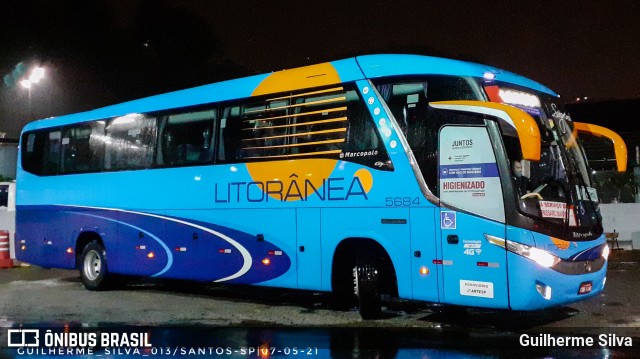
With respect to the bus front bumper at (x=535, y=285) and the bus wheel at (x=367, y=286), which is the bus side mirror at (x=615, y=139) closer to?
the bus front bumper at (x=535, y=285)

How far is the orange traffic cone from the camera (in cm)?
1765

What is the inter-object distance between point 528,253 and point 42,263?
11.3 meters

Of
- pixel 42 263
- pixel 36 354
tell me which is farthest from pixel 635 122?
pixel 36 354

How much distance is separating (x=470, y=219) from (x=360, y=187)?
1792 mm

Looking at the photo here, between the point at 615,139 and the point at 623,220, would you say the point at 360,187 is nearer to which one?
the point at 615,139

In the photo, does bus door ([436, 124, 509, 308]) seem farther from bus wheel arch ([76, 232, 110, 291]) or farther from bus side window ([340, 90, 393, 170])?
bus wheel arch ([76, 232, 110, 291])

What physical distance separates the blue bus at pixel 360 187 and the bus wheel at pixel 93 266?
0.07m

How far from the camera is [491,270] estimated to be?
8094 millimetres

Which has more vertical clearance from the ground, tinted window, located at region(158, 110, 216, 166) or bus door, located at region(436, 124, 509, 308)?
tinted window, located at region(158, 110, 216, 166)

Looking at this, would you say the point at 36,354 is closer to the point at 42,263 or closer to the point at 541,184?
the point at 541,184

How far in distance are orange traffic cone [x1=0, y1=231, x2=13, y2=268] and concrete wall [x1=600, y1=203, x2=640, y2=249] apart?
17.0 m

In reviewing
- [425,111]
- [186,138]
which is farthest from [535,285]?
[186,138]

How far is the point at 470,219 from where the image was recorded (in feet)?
27.1

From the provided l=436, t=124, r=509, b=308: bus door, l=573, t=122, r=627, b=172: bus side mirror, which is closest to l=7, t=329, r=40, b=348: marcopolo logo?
l=436, t=124, r=509, b=308: bus door
